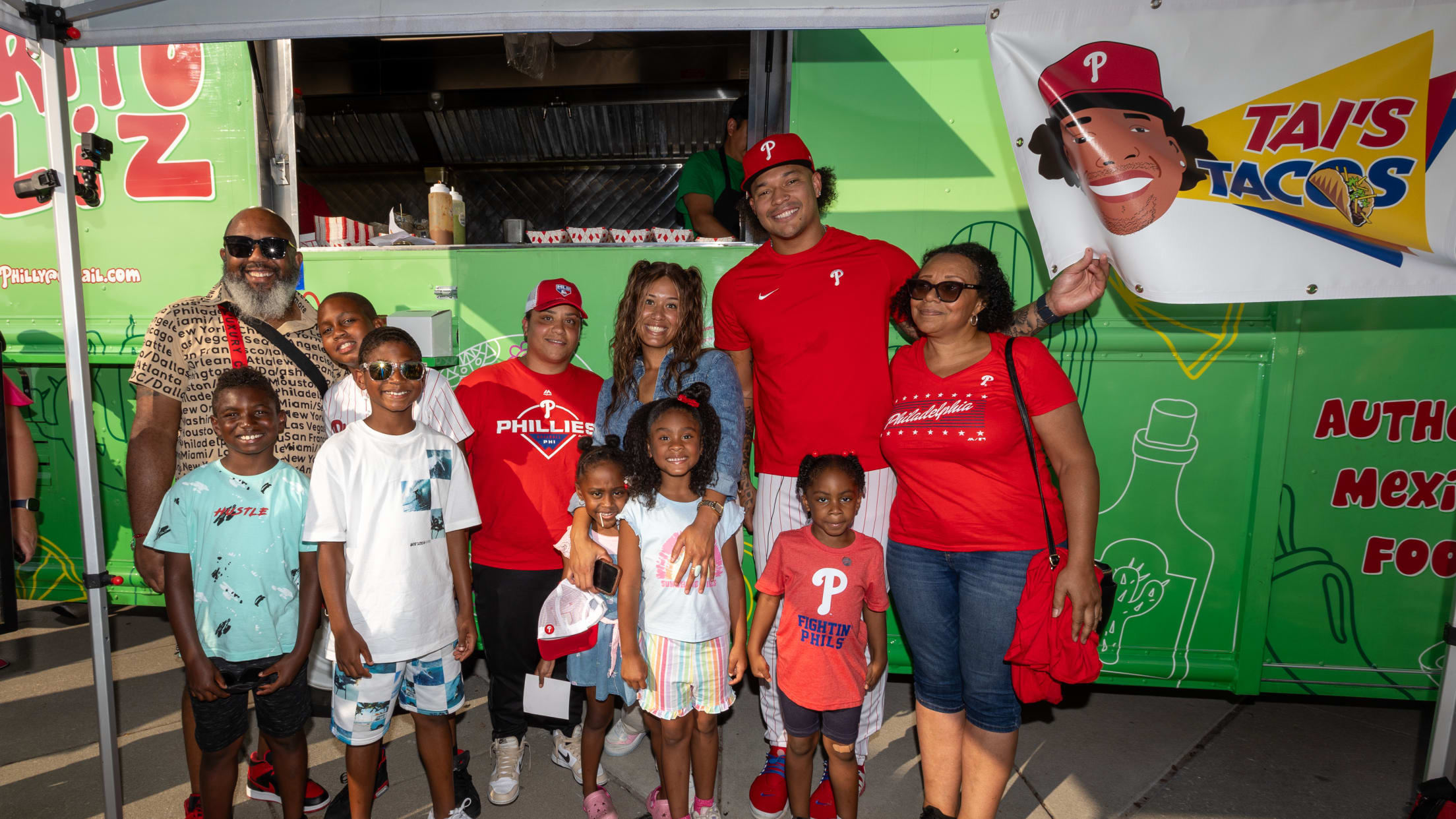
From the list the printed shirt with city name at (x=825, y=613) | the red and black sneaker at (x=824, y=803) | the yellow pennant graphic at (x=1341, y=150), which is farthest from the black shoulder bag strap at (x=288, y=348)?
the yellow pennant graphic at (x=1341, y=150)

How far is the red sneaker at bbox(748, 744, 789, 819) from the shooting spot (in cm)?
288

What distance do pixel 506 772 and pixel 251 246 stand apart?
2.32 meters

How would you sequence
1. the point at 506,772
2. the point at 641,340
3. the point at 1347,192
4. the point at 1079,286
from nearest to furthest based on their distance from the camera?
the point at 1347,192 → the point at 1079,286 → the point at 641,340 → the point at 506,772

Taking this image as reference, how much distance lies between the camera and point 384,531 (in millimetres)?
2408

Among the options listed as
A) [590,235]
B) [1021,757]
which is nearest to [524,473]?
[590,235]

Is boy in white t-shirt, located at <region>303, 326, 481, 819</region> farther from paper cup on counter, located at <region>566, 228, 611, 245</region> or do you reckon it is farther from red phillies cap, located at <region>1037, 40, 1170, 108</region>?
red phillies cap, located at <region>1037, 40, 1170, 108</region>

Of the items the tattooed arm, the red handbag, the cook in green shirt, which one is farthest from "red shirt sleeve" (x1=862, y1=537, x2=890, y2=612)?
the cook in green shirt

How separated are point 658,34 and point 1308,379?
5303mm

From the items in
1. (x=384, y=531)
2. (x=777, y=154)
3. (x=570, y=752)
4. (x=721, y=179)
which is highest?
(x=721, y=179)

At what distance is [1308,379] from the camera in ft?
11.1

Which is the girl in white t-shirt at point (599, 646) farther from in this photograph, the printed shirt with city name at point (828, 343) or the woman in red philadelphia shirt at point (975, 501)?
the woman in red philadelphia shirt at point (975, 501)

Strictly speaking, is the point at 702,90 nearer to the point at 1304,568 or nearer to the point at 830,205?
the point at 830,205

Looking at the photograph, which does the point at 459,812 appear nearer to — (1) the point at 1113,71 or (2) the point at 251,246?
(2) the point at 251,246

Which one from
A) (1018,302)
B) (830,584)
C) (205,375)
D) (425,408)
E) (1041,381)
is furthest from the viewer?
(1018,302)
